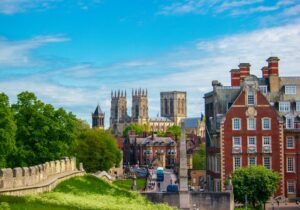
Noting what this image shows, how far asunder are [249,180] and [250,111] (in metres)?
11.9

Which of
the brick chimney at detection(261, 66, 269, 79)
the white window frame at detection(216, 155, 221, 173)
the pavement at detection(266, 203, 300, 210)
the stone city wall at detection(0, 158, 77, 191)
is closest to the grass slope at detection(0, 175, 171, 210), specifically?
the stone city wall at detection(0, 158, 77, 191)

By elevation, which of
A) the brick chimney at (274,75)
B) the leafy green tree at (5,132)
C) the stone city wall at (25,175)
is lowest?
the stone city wall at (25,175)

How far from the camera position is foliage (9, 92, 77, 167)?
73.2 meters

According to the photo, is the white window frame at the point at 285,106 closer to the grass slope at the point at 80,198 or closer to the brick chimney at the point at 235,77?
the brick chimney at the point at 235,77

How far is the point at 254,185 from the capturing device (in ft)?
242

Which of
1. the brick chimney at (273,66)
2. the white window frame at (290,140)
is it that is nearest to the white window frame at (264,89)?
the brick chimney at (273,66)

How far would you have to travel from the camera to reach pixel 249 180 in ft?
243

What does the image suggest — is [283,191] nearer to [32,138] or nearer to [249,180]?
[249,180]

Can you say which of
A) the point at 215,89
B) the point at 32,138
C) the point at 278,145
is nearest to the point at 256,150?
the point at 278,145

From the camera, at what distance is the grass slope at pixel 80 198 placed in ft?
120

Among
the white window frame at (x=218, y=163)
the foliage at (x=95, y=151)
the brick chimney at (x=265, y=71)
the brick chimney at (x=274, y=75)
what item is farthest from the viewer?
the foliage at (x=95, y=151)

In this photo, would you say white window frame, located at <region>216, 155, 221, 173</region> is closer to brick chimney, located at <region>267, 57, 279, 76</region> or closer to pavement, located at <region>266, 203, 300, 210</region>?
pavement, located at <region>266, 203, 300, 210</region>

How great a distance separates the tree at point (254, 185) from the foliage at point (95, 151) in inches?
1925

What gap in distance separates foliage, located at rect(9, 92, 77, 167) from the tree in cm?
1805
